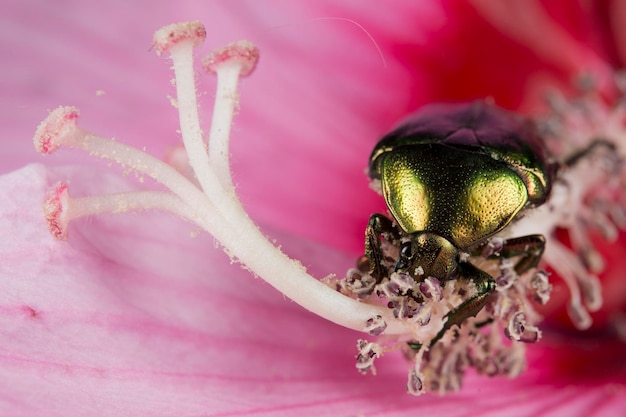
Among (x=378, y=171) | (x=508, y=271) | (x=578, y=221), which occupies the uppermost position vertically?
(x=578, y=221)

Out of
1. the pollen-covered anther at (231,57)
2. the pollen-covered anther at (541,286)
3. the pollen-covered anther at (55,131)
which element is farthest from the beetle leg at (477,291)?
the pollen-covered anther at (55,131)

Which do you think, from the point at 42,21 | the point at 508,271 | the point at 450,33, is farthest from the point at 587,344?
the point at 42,21

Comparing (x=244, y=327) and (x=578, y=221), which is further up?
(x=578, y=221)

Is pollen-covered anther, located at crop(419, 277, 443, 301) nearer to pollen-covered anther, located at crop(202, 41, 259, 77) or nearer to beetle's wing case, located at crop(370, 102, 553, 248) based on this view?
beetle's wing case, located at crop(370, 102, 553, 248)

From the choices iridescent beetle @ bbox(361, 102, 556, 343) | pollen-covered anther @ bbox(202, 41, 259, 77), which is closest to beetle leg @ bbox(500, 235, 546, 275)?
iridescent beetle @ bbox(361, 102, 556, 343)

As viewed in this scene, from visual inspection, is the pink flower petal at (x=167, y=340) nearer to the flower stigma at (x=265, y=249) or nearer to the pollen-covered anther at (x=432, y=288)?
the flower stigma at (x=265, y=249)

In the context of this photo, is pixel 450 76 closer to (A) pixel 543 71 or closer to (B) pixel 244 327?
(A) pixel 543 71

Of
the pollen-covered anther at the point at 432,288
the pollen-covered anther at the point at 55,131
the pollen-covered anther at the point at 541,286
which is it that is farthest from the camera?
the pollen-covered anther at the point at 541,286
